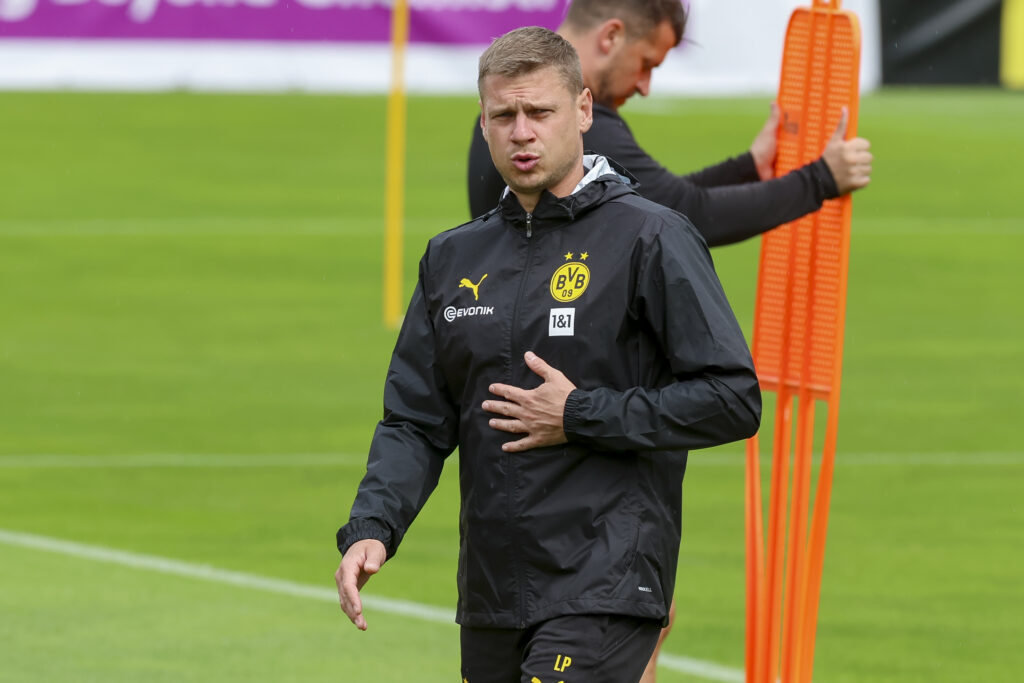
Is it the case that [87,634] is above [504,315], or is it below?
below

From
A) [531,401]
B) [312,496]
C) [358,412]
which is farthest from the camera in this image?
[358,412]

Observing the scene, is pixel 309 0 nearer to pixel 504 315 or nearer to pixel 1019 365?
pixel 1019 365

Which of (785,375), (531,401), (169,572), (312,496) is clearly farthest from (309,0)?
(531,401)

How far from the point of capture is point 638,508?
14.5 feet

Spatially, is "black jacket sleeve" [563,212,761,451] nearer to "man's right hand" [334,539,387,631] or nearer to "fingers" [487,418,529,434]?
"fingers" [487,418,529,434]

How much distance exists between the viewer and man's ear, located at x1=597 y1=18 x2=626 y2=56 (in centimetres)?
586

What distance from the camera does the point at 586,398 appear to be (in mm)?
4324

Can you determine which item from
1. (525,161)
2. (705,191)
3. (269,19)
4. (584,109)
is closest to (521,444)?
(525,161)

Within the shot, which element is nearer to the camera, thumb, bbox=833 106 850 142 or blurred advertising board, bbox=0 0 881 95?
thumb, bbox=833 106 850 142

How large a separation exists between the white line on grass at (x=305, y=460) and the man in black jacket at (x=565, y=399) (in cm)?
663

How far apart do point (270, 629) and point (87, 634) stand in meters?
0.69

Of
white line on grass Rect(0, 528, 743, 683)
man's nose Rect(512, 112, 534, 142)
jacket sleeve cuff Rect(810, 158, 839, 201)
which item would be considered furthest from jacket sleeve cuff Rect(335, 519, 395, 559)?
white line on grass Rect(0, 528, 743, 683)

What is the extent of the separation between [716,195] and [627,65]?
0.47m

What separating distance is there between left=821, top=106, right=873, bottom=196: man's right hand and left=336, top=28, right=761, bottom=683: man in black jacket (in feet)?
3.58
